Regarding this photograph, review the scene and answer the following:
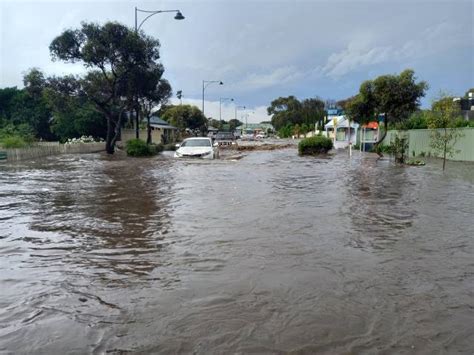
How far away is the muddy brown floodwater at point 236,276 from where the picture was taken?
3551mm

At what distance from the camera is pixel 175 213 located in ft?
29.0

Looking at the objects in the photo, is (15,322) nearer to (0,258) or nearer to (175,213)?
(0,258)

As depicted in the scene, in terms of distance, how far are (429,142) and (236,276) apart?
82.1 ft

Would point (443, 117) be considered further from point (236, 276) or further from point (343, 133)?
point (343, 133)

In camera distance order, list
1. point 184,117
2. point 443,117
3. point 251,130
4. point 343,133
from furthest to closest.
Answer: point 251,130
point 184,117
point 343,133
point 443,117

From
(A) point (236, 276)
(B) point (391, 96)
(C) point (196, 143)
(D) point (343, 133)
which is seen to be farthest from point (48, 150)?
(D) point (343, 133)

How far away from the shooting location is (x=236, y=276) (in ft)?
16.4

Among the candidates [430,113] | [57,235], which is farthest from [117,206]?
[430,113]

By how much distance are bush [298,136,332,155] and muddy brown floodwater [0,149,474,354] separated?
2230cm

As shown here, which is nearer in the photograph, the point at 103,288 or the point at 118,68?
the point at 103,288

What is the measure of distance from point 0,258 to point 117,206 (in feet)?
13.5

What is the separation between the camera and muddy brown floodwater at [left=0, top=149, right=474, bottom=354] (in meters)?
3.55

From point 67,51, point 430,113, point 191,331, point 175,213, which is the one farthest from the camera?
point 67,51

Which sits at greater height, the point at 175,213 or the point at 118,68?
the point at 118,68
